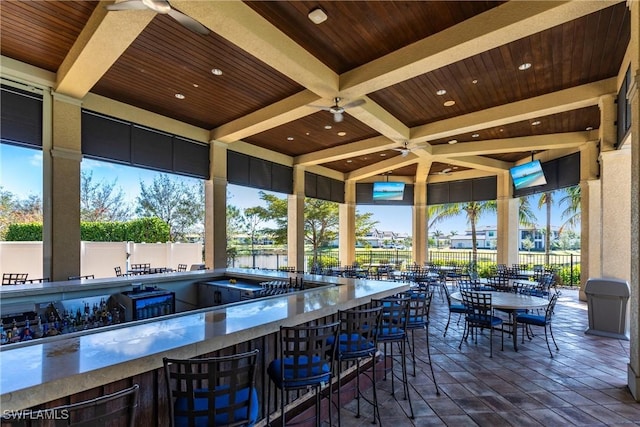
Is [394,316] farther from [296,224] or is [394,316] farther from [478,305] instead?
[296,224]

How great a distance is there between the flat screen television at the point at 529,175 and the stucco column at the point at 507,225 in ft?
5.34

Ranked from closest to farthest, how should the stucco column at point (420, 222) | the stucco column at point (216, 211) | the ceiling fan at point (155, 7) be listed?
the ceiling fan at point (155, 7) < the stucco column at point (216, 211) < the stucco column at point (420, 222)

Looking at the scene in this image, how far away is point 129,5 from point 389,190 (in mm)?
9962

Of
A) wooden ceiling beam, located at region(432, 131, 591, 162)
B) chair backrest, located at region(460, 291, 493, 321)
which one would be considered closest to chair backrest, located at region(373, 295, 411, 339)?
chair backrest, located at region(460, 291, 493, 321)

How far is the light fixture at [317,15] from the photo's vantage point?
3.74 m

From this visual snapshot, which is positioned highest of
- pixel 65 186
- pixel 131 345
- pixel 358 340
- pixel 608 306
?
pixel 65 186

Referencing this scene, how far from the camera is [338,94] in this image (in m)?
5.35

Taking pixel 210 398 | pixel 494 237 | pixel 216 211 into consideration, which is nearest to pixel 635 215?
pixel 210 398

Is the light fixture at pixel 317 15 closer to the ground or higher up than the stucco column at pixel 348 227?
higher up

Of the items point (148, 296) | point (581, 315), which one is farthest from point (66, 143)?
point (581, 315)

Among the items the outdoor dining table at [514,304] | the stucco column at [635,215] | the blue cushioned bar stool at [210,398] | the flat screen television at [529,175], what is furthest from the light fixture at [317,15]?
the flat screen television at [529,175]

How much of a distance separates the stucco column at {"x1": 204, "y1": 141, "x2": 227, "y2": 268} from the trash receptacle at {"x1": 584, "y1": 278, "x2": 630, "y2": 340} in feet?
24.9

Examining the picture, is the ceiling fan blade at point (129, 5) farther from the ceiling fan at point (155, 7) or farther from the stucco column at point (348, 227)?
the stucco column at point (348, 227)

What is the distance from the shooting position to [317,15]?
12.5ft
